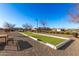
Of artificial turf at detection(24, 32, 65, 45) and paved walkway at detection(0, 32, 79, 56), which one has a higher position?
artificial turf at detection(24, 32, 65, 45)

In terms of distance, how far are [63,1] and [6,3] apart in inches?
73.7

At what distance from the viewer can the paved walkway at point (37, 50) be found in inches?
282

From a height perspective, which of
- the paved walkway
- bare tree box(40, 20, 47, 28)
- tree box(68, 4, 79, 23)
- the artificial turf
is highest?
tree box(68, 4, 79, 23)

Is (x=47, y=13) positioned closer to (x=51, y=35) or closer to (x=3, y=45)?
(x=51, y=35)

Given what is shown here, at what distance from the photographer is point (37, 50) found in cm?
733

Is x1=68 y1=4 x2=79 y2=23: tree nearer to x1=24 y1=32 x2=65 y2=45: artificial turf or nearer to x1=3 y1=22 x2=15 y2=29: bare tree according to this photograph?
x1=24 y1=32 x2=65 y2=45: artificial turf

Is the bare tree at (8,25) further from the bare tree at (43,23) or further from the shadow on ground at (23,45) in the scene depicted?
the bare tree at (43,23)

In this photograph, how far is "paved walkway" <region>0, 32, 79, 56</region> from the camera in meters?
7.18

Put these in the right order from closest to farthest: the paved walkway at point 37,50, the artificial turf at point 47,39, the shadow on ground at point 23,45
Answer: the paved walkway at point 37,50 → the shadow on ground at point 23,45 → the artificial turf at point 47,39

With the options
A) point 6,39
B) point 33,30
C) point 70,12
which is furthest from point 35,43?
point 70,12

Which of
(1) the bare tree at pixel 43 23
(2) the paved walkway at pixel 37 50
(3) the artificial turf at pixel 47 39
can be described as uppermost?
(1) the bare tree at pixel 43 23

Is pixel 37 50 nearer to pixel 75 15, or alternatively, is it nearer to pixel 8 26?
pixel 8 26

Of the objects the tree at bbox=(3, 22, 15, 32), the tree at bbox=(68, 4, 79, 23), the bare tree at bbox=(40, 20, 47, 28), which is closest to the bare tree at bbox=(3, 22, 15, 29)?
the tree at bbox=(3, 22, 15, 32)

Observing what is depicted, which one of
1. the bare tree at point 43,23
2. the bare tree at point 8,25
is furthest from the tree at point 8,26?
the bare tree at point 43,23
